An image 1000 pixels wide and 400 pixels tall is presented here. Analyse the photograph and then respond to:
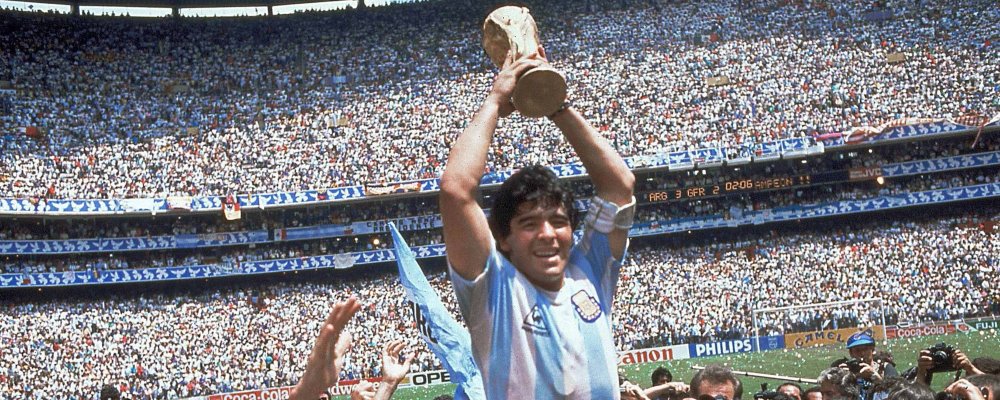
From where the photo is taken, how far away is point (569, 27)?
5650 centimetres

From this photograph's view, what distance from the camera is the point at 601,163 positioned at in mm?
3561

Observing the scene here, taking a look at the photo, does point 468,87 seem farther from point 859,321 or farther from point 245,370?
point 859,321

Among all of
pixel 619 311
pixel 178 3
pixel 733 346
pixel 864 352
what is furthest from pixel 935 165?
pixel 864 352

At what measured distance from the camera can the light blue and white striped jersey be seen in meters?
3.23

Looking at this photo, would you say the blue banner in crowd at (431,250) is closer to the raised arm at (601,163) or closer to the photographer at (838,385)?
the photographer at (838,385)

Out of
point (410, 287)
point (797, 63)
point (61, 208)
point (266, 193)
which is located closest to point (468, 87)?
point (266, 193)

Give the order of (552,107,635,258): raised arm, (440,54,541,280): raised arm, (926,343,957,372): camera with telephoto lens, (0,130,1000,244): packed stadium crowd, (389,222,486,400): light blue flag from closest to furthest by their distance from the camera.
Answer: (440,54,541,280): raised arm < (552,107,635,258): raised arm < (389,222,486,400): light blue flag < (926,343,957,372): camera with telephoto lens < (0,130,1000,244): packed stadium crowd

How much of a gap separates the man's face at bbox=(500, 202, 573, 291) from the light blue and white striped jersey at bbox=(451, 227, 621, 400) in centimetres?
4

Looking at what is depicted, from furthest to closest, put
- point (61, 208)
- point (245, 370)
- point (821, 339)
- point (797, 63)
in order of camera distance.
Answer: point (797, 63) < point (61, 208) < point (245, 370) < point (821, 339)

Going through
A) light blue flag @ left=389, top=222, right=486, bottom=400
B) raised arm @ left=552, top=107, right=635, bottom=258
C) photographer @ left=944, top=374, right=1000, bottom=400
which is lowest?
photographer @ left=944, top=374, right=1000, bottom=400

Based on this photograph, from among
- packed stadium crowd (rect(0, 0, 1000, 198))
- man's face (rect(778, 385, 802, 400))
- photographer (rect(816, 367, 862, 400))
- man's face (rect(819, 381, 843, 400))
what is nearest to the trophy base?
photographer (rect(816, 367, 862, 400))

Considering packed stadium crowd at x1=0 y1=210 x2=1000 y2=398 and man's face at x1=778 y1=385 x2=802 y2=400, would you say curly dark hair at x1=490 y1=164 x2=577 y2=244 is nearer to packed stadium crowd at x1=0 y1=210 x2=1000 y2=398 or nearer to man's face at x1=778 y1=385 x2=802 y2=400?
man's face at x1=778 y1=385 x2=802 y2=400

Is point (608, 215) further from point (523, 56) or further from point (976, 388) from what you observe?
point (976, 388)

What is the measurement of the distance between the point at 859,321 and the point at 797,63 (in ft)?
60.3
